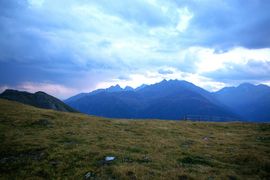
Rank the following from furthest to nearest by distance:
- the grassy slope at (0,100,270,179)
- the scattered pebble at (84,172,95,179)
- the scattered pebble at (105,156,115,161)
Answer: the scattered pebble at (105,156,115,161)
the grassy slope at (0,100,270,179)
the scattered pebble at (84,172,95,179)

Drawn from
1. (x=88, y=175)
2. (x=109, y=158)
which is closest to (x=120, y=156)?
(x=109, y=158)

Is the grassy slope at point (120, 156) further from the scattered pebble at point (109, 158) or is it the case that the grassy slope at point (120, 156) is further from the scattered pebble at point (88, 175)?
the scattered pebble at point (109, 158)

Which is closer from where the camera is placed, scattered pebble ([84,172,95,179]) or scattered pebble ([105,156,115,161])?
scattered pebble ([84,172,95,179])

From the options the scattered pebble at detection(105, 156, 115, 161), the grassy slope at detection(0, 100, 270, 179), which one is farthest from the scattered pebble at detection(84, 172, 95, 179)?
Result: the scattered pebble at detection(105, 156, 115, 161)

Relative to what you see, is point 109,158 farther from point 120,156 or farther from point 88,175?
point 88,175

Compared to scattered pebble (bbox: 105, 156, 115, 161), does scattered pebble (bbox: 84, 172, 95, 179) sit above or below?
below

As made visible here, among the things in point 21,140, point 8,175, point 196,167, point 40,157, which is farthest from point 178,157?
point 21,140

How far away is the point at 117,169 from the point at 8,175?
831cm

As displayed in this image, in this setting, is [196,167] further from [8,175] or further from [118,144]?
[8,175]

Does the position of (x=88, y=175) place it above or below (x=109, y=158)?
below

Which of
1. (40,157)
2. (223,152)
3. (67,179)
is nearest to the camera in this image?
(67,179)

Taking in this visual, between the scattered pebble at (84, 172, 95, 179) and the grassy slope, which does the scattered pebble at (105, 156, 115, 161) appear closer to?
the grassy slope

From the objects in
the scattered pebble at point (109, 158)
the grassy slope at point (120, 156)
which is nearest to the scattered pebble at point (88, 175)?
the grassy slope at point (120, 156)

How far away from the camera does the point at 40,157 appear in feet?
68.6
